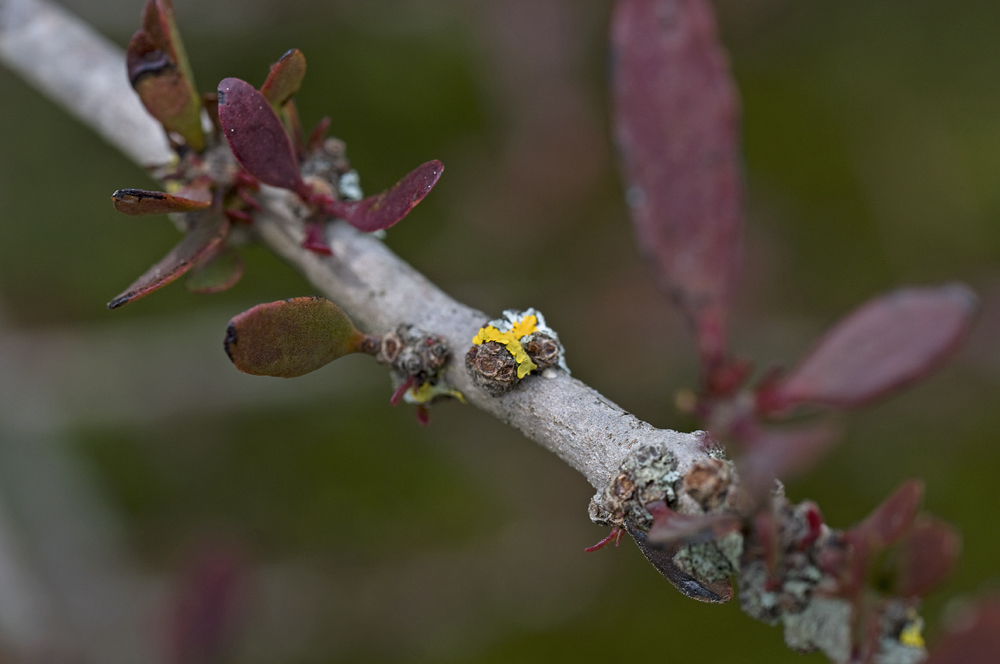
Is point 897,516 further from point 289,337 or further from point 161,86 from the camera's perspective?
point 161,86

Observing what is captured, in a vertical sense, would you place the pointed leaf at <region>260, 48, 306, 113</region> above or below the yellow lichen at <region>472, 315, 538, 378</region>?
above

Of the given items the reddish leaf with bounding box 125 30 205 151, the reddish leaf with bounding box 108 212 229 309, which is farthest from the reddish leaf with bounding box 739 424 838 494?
the reddish leaf with bounding box 125 30 205 151

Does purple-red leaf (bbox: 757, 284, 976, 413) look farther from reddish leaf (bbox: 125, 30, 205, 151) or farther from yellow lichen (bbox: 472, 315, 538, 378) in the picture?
reddish leaf (bbox: 125, 30, 205, 151)

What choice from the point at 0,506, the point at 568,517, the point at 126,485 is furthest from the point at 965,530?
the point at 0,506

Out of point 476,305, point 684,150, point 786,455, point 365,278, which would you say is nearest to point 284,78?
point 365,278

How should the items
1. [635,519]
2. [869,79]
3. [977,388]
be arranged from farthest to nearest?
[869,79], [977,388], [635,519]

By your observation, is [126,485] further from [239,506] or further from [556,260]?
[556,260]
